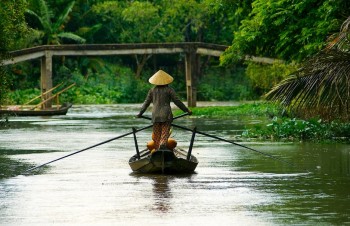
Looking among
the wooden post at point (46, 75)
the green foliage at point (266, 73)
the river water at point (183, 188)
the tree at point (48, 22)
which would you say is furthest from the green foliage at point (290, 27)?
the tree at point (48, 22)

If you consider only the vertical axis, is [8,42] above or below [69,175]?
above

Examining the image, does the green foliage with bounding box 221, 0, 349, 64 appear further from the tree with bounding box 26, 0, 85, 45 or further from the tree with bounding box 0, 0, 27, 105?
the tree with bounding box 26, 0, 85, 45

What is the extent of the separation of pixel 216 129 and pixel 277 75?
15131 millimetres

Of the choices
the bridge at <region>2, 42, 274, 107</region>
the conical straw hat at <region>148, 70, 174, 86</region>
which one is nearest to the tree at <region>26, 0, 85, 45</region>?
the bridge at <region>2, 42, 274, 107</region>

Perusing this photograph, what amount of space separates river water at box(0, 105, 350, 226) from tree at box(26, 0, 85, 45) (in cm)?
3455

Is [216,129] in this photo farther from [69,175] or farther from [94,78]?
[94,78]

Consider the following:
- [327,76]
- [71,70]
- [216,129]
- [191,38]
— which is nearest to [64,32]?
[71,70]

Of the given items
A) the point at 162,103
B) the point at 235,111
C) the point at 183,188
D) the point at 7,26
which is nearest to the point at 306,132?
the point at 7,26

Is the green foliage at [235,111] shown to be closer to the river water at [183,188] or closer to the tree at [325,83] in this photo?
the river water at [183,188]

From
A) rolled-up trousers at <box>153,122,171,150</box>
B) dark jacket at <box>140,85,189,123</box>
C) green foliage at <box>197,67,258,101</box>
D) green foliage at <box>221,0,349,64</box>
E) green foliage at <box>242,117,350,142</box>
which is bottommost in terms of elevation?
green foliage at <box>197,67,258,101</box>

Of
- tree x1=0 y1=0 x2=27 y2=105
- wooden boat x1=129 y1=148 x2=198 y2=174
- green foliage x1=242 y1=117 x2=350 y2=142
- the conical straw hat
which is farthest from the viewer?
green foliage x1=242 y1=117 x2=350 y2=142

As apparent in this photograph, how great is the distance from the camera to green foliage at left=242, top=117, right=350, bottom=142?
29406 mm

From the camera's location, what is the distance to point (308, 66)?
2458 cm

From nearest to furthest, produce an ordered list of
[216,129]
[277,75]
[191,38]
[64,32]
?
[216,129]
[277,75]
[64,32]
[191,38]
